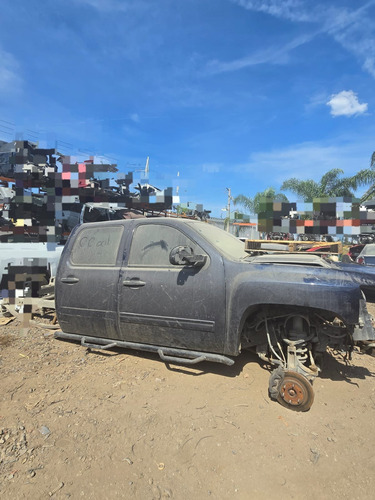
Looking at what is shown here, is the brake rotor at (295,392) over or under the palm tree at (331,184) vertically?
under

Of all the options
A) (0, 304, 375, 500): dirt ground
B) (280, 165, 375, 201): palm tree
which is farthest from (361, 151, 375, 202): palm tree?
A: (0, 304, 375, 500): dirt ground

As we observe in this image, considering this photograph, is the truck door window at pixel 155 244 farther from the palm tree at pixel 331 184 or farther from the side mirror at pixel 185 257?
the palm tree at pixel 331 184

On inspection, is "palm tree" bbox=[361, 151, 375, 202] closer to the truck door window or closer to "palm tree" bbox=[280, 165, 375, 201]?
"palm tree" bbox=[280, 165, 375, 201]

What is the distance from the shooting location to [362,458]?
2.04m

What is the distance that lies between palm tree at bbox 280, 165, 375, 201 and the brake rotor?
50.0 feet

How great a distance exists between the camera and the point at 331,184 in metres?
18.2

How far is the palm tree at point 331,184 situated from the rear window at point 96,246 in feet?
49.1

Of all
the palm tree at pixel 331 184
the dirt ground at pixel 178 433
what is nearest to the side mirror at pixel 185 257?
the dirt ground at pixel 178 433

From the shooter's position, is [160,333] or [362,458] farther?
[160,333]

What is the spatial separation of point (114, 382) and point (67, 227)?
444cm

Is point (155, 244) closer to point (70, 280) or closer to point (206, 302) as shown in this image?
point (206, 302)

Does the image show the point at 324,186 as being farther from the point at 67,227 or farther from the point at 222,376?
the point at 222,376

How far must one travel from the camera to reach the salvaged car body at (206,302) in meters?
2.51

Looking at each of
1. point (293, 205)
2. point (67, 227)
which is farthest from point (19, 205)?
point (293, 205)
